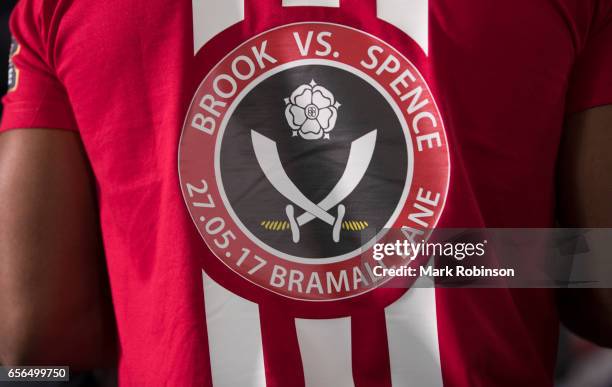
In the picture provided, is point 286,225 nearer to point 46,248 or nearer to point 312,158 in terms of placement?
point 312,158

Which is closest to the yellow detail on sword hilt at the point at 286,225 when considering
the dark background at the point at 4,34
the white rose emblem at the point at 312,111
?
the white rose emblem at the point at 312,111

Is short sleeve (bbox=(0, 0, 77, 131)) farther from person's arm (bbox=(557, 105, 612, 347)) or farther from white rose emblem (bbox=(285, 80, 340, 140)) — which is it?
person's arm (bbox=(557, 105, 612, 347))

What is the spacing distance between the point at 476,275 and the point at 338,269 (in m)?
0.18

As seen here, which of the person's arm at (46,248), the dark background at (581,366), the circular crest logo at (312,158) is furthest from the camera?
the dark background at (581,366)

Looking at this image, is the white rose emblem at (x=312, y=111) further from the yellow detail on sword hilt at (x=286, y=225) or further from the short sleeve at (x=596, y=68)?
the short sleeve at (x=596, y=68)

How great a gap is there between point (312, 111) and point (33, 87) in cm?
42

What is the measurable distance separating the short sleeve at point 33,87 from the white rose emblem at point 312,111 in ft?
1.09

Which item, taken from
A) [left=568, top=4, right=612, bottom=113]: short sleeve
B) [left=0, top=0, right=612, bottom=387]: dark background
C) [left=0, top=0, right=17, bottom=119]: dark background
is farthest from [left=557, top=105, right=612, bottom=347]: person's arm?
[left=0, top=0, right=17, bottom=119]: dark background

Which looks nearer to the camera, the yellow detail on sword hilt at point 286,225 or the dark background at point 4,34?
the yellow detail on sword hilt at point 286,225

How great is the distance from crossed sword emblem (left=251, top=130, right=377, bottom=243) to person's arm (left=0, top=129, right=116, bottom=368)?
29 centimetres

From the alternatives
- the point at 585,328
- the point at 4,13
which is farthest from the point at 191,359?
the point at 4,13

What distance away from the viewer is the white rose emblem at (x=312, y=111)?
708mm

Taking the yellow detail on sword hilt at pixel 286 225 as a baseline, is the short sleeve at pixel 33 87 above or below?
above

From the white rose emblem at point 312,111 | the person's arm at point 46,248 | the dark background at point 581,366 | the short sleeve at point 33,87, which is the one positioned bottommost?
the dark background at point 581,366
